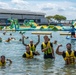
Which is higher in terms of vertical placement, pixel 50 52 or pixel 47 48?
pixel 47 48

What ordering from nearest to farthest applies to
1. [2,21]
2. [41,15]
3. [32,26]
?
1. [32,26]
2. [2,21]
3. [41,15]

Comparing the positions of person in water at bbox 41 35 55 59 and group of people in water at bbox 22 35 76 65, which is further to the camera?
person in water at bbox 41 35 55 59

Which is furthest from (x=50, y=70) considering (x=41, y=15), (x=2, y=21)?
(x=41, y=15)

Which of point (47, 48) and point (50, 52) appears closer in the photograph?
point (47, 48)

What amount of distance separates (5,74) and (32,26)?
57.0 meters

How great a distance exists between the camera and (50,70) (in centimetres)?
1475

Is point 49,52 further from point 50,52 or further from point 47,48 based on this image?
point 47,48

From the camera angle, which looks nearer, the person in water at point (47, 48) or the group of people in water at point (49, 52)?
the group of people in water at point (49, 52)

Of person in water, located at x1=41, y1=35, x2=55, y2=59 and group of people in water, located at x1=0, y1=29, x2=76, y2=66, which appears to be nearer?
group of people in water, located at x1=0, y1=29, x2=76, y2=66

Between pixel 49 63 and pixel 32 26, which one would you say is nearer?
pixel 49 63

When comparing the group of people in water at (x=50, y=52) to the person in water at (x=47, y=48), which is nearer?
the group of people in water at (x=50, y=52)

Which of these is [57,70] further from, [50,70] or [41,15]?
[41,15]

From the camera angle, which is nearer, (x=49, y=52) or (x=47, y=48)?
(x=47, y=48)

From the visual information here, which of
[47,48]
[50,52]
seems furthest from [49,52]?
[47,48]
